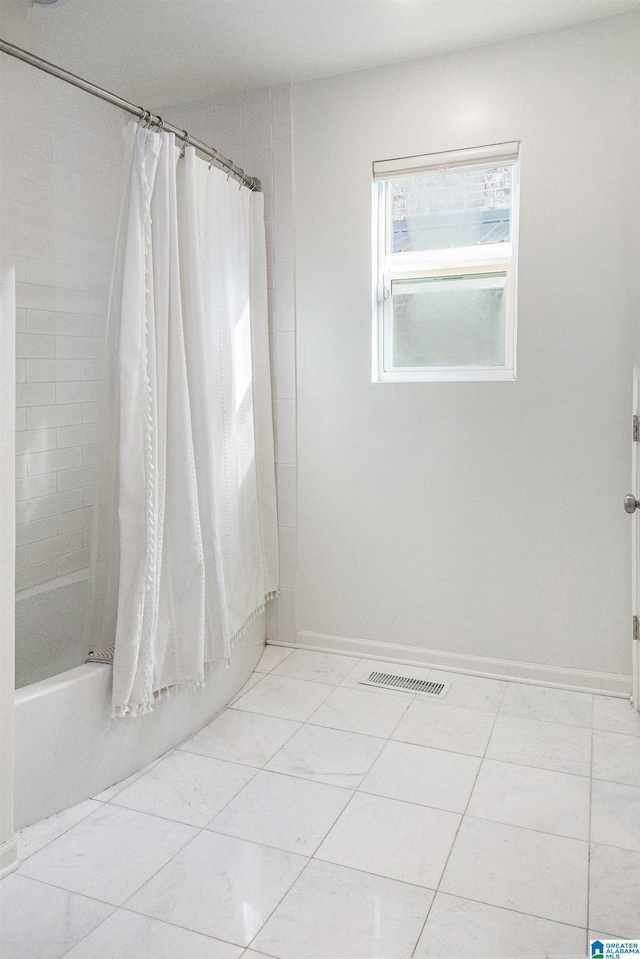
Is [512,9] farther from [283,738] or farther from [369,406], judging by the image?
[283,738]

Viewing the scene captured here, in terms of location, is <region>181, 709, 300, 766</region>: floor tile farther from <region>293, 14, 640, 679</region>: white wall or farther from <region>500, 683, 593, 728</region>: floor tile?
<region>500, 683, 593, 728</region>: floor tile

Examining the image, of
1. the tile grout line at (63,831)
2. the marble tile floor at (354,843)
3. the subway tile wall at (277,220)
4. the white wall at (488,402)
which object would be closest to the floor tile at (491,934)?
the marble tile floor at (354,843)

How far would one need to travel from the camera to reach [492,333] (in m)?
2.68

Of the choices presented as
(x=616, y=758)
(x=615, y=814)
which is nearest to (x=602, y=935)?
(x=615, y=814)

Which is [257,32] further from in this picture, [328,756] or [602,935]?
[602,935]

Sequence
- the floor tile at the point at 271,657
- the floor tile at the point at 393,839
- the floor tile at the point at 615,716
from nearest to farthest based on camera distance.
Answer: the floor tile at the point at 393,839 < the floor tile at the point at 615,716 < the floor tile at the point at 271,657

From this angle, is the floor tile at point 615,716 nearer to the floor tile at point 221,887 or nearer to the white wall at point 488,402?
the white wall at point 488,402

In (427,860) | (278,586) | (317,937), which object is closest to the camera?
(317,937)

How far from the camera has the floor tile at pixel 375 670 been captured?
2721mm

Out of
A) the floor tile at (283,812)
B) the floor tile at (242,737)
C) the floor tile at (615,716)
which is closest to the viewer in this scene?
the floor tile at (283,812)

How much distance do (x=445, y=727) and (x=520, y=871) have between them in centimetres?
72

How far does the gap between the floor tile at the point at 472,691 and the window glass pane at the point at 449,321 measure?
1.21 metres

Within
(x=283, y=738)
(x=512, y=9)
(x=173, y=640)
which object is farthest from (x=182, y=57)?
(x=283, y=738)

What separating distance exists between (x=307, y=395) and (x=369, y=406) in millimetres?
280
